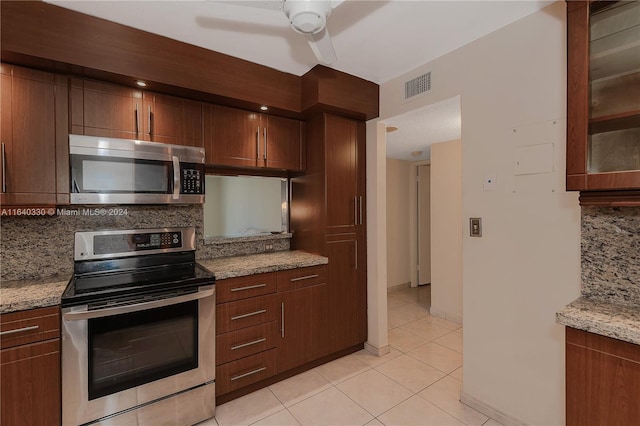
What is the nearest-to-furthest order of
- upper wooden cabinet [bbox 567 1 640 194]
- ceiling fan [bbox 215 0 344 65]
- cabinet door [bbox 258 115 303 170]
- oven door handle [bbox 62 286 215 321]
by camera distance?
1. ceiling fan [bbox 215 0 344 65]
2. upper wooden cabinet [bbox 567 1 640 194]
3. oven door handle [bbox 62 286 215 321]
4. cabinet door [bbox 258 115 303 170]

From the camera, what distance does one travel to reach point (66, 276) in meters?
1.99

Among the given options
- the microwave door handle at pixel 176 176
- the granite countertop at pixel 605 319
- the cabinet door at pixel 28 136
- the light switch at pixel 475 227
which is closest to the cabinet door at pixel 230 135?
the microwave door handle at pixel 176 176

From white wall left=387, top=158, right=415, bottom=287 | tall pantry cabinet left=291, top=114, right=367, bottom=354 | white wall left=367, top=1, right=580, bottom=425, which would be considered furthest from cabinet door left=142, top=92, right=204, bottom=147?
white wall left=387, top=158, right=415, bottom=287

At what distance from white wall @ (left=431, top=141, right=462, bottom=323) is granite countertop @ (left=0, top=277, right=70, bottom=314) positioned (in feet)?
11.8

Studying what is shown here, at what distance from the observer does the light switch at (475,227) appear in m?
1.97

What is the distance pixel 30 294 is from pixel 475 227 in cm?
264

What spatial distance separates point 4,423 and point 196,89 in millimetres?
2113

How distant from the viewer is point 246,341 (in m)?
2.17

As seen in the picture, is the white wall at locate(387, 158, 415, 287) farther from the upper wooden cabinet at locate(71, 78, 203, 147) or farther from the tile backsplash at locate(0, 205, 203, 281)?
the tile backsplash at locate(0, 205, 203, 281)

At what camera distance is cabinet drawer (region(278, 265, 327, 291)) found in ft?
7.70

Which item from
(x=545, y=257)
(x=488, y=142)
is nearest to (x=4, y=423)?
(x=545, y=257)

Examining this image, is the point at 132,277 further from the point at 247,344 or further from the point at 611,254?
the point at 611,254

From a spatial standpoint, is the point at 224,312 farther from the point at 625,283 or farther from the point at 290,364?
the point at 625,283

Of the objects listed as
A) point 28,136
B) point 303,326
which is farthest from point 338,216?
point 28,136
